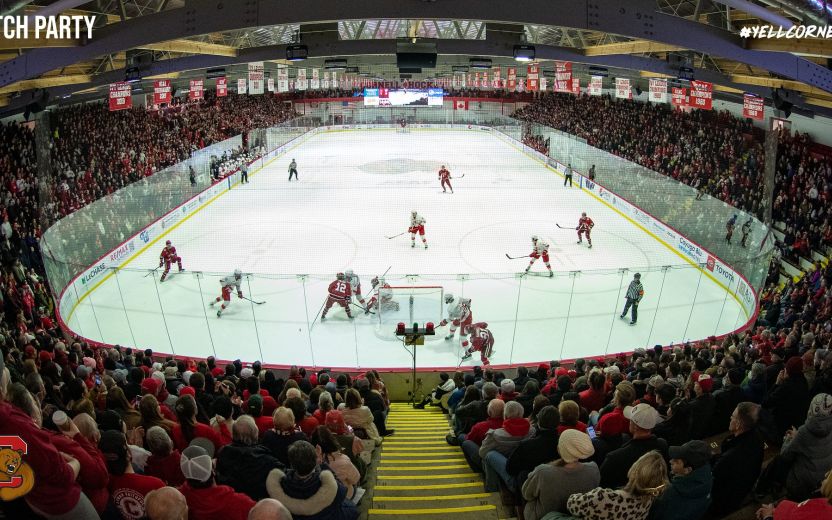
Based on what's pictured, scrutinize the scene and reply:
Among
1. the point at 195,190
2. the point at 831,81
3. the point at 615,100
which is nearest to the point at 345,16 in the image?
the point at 831,81

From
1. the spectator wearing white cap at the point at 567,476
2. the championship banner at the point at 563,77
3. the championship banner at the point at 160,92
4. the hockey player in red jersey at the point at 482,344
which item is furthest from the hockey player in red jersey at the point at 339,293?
the championship banner at the point at 563,77

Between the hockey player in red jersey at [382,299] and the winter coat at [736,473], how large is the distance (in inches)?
253

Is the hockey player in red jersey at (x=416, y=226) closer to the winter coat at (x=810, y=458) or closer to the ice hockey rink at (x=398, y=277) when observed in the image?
the ice hockey rink at (x=398, y=277)

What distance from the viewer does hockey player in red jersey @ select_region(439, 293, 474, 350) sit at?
32.3 ft

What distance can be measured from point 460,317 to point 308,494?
713cm

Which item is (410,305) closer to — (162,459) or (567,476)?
(162,459)

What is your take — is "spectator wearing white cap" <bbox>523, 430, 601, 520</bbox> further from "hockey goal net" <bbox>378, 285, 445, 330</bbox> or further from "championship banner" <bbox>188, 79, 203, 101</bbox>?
"championship banner" <bbox>188, 79, 203, 101</bbox>

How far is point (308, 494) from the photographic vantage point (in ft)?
9.82

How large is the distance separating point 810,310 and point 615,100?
3015 centimetres

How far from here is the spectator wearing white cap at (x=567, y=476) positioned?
3266mm

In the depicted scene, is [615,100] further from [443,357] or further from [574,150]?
[443,357]

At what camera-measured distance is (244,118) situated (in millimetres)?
43438

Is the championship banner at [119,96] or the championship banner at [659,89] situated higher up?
the championship banner at [659,89]

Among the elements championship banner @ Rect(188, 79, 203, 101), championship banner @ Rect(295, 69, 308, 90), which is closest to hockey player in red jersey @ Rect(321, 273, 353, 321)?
championship banner @ Rect(188, 79, 203, 101)
